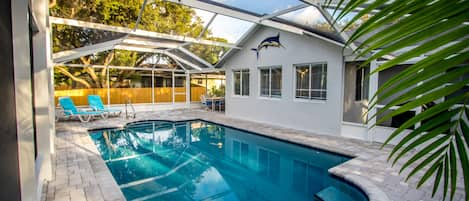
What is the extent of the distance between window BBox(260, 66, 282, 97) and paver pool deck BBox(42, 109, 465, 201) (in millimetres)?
2303

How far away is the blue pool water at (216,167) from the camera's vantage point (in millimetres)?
4289

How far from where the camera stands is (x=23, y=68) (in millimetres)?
1929

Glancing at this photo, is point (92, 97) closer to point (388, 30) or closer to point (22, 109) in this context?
point (22, 109)

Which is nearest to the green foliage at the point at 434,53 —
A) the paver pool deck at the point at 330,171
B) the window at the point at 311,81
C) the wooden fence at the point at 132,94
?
the paver pool deck at the point at 330,171

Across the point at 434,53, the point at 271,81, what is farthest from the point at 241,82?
the point at 434,53

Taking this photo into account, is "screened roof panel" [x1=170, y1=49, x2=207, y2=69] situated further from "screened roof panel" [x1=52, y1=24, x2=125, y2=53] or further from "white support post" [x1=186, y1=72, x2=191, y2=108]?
"screened roof panel" [x1=52, y1=24, x2=125, y2=53]

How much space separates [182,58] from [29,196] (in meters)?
10.9

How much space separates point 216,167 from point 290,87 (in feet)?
14.4

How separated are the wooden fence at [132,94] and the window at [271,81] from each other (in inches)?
265

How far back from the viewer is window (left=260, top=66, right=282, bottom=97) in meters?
9.30

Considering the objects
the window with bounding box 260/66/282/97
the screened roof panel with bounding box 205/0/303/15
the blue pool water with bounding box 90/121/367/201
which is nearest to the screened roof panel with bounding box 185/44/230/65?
the window with bounding box 260/66/282/97

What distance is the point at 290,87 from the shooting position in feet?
28.5

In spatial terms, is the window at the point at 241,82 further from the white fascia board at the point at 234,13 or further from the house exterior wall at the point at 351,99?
A: the house exterior wall at the point at 351,99

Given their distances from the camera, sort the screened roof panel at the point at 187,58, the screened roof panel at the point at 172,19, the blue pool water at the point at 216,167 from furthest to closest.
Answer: the screened roof panel at the point at 187,58 < the screened roof panel at the point at 172,19 < the blue pool water at the point at 216,167
